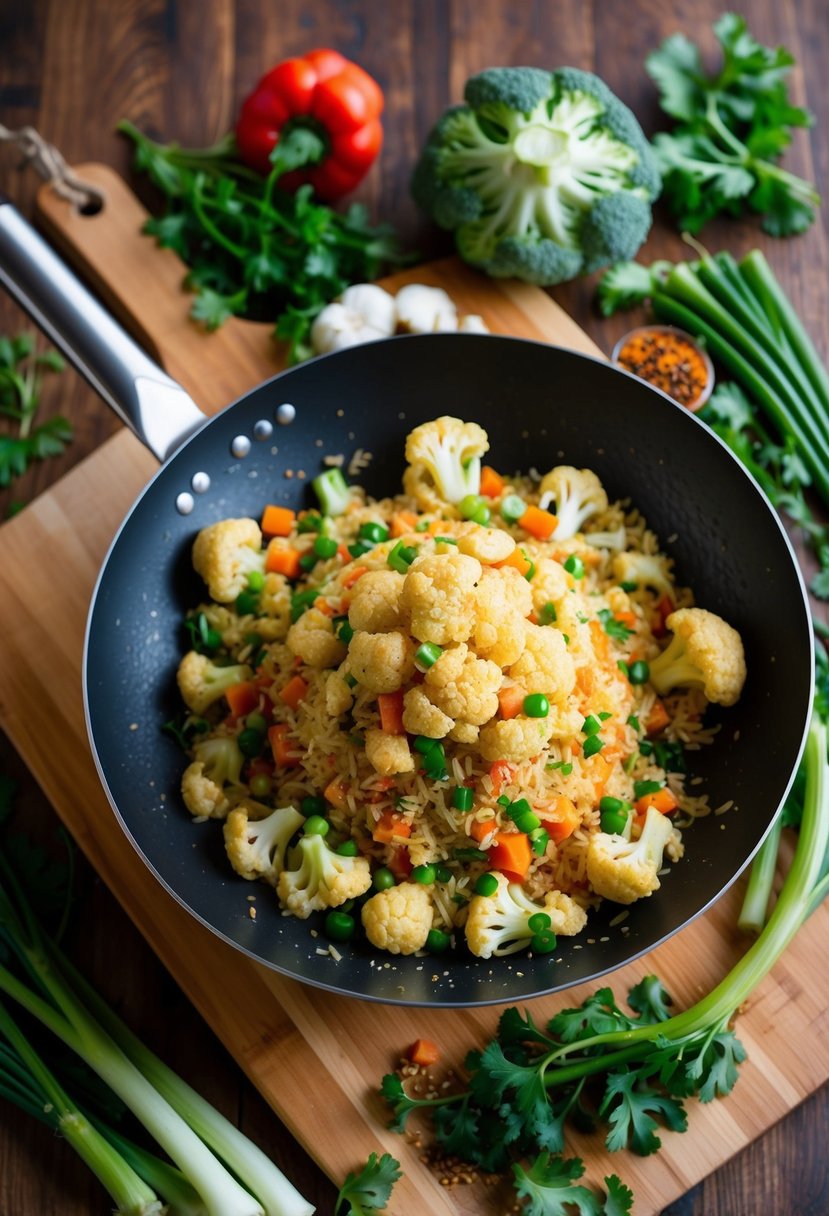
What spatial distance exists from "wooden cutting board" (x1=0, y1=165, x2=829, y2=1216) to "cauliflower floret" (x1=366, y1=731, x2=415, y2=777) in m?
0.91

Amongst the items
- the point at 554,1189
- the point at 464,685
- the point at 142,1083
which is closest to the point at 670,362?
the point at 464,685

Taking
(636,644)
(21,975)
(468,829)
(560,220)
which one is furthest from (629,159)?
(21,975)

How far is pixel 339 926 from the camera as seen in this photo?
3.56 metres

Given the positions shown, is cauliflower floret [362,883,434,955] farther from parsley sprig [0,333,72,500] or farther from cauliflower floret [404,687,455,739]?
parsley sprig [0,333,72,500]

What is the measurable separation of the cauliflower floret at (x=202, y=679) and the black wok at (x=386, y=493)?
0.12m

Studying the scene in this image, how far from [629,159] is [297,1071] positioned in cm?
376

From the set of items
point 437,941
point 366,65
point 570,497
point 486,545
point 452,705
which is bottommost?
point 437,941

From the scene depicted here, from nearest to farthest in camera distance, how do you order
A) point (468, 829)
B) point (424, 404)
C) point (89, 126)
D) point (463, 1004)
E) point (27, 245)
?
point (463, 1004), point (468, 829), point (27, 245), point (424, 404), point (89, 126)

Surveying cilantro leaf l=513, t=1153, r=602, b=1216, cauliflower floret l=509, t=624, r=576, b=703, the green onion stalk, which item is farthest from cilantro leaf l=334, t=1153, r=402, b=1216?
cauliflower floret l=509, t=624, r=576, b=703

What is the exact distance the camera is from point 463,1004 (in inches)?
127

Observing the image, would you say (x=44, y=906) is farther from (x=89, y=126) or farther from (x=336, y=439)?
(x=89, y=126)

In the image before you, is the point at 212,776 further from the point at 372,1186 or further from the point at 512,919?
the point at 372,1186

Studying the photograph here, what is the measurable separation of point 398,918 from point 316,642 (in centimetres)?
93

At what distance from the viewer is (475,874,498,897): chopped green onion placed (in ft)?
11.5
